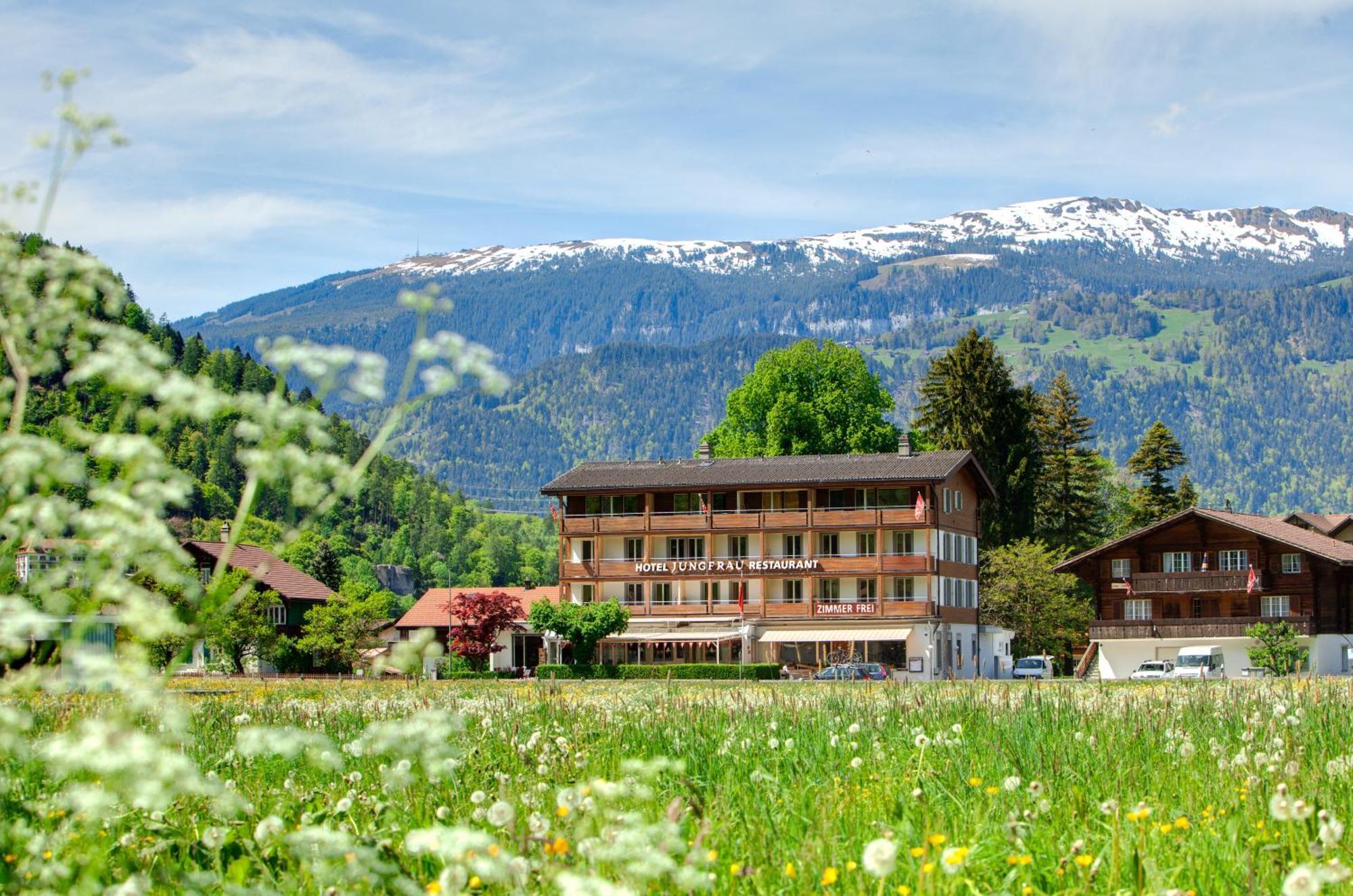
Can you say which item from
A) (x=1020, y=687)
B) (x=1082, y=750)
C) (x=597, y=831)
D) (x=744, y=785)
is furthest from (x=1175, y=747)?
(x=1020, y=687)

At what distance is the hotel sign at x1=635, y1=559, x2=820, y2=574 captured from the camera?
7331cm

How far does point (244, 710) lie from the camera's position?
1502 cm

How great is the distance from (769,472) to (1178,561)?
66.7 feet

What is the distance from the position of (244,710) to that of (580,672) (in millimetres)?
51010

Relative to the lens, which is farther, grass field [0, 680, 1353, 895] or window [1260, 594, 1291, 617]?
window [1260, 594, 1291, 617]

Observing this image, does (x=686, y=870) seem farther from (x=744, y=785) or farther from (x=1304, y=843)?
(x=744, y=785)

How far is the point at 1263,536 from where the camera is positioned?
7269cm

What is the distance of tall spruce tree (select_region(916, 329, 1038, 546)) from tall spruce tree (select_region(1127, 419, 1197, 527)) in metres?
11.1

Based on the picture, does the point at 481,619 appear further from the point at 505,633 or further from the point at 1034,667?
the point at 1034,667

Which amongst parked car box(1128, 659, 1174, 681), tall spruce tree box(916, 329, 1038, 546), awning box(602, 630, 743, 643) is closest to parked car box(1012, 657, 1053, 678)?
parked car box(1128, 659, 1174, 681)

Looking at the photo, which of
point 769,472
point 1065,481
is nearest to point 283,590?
point 769,472

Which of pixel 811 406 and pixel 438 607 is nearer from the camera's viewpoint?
pixel 811 406

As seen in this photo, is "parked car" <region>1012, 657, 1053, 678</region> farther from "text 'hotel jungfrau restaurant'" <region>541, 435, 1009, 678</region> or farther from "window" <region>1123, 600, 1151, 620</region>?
"window" <region>1123, 600, 1151, 620</region>

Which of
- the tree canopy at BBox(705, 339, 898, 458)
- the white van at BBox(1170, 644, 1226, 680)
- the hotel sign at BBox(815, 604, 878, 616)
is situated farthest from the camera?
the tree canopy at BBox(705, 339, 898, 458)
